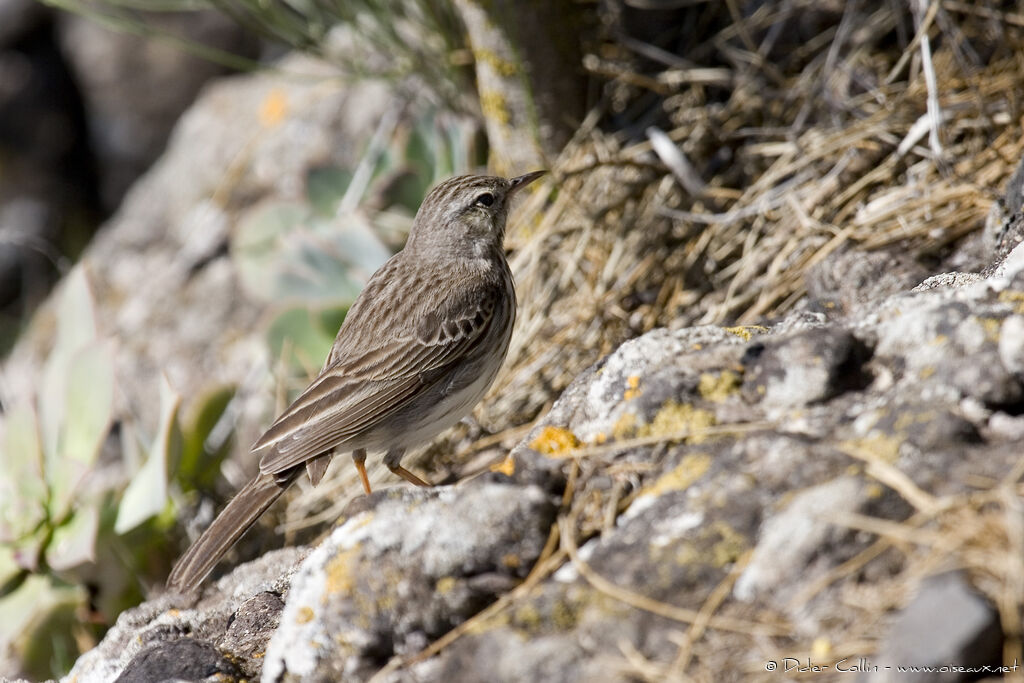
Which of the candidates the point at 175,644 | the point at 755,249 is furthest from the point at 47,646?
the point at 755,249

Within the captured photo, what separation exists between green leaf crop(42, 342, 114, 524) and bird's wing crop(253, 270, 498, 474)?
110 cm

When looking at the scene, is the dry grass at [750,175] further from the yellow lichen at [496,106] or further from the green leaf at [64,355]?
the green leaf at [64,355]

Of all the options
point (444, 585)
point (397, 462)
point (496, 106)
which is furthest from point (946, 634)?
point (496, 106)

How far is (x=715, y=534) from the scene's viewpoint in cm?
237

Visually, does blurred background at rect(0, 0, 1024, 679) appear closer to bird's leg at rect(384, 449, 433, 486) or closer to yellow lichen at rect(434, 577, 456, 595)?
bird's leg at rect(384, 449, 433, 486)

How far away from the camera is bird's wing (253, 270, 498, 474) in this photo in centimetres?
422

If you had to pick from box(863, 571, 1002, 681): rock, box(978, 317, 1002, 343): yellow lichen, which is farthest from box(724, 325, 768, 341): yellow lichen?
box(863, 571, 1002, 681): rock

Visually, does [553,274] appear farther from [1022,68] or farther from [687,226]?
[1022,68]

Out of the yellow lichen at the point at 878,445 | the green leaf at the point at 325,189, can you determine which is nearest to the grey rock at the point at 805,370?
the yellow lichen at the point at 878,445

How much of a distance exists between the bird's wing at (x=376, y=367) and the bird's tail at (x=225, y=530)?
0.28 ft

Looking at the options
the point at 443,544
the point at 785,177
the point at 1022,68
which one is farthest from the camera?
the point at 785,177

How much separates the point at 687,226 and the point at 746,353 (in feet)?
8.61

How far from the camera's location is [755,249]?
5.04 m

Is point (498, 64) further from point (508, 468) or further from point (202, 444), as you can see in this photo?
point (508, 468)
